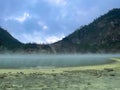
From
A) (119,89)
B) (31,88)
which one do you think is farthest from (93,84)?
(31,88)

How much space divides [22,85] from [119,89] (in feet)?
24.7

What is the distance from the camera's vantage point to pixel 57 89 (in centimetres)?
2520

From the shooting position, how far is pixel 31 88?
25906 mm

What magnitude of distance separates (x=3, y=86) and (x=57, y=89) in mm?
4427

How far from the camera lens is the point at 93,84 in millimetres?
28094

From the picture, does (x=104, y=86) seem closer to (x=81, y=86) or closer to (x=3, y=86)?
(x=81, y=86)

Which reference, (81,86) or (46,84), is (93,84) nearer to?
(81,86)

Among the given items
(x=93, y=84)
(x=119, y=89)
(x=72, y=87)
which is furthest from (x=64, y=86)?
(x=119, y=89)

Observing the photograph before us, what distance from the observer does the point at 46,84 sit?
2828cm

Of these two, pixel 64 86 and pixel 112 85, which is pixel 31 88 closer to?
pixel 64 86

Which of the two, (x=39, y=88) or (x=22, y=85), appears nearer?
(x=39, y=88)

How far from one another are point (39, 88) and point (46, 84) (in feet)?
Answer: 7.56

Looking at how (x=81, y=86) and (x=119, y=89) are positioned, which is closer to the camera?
(x=119, y=89)

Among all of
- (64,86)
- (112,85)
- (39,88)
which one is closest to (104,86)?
(112,85)
